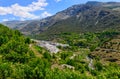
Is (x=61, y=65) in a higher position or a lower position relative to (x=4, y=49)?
lower

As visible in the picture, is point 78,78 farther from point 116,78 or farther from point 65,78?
point 116,78

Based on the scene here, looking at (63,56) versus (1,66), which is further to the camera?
(63,56)

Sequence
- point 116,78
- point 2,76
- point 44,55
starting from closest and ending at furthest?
point 2,76, point 116,78, point 44,55

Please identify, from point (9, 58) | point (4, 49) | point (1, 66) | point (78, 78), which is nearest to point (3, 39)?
point (4, 49)

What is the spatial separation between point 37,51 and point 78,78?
255 ft

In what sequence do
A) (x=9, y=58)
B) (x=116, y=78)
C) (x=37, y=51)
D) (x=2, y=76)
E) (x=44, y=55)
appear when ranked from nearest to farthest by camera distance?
(x=2, y=76) < (x=116, y=78) < (x=9, y=58) < (x=44, y=55) < (x=37, y=51)

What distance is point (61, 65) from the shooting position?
161 m

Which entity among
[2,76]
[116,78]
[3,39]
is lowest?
[116,78]

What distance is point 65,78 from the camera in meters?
109

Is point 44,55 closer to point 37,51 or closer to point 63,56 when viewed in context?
point 37,51

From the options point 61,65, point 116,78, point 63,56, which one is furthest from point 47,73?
point 63,56

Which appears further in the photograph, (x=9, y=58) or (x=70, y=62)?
(x=70, y=62)

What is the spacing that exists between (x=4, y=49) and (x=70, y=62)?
Answer: 46.3m

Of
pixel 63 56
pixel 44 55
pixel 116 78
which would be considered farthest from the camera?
pixel 63 56
